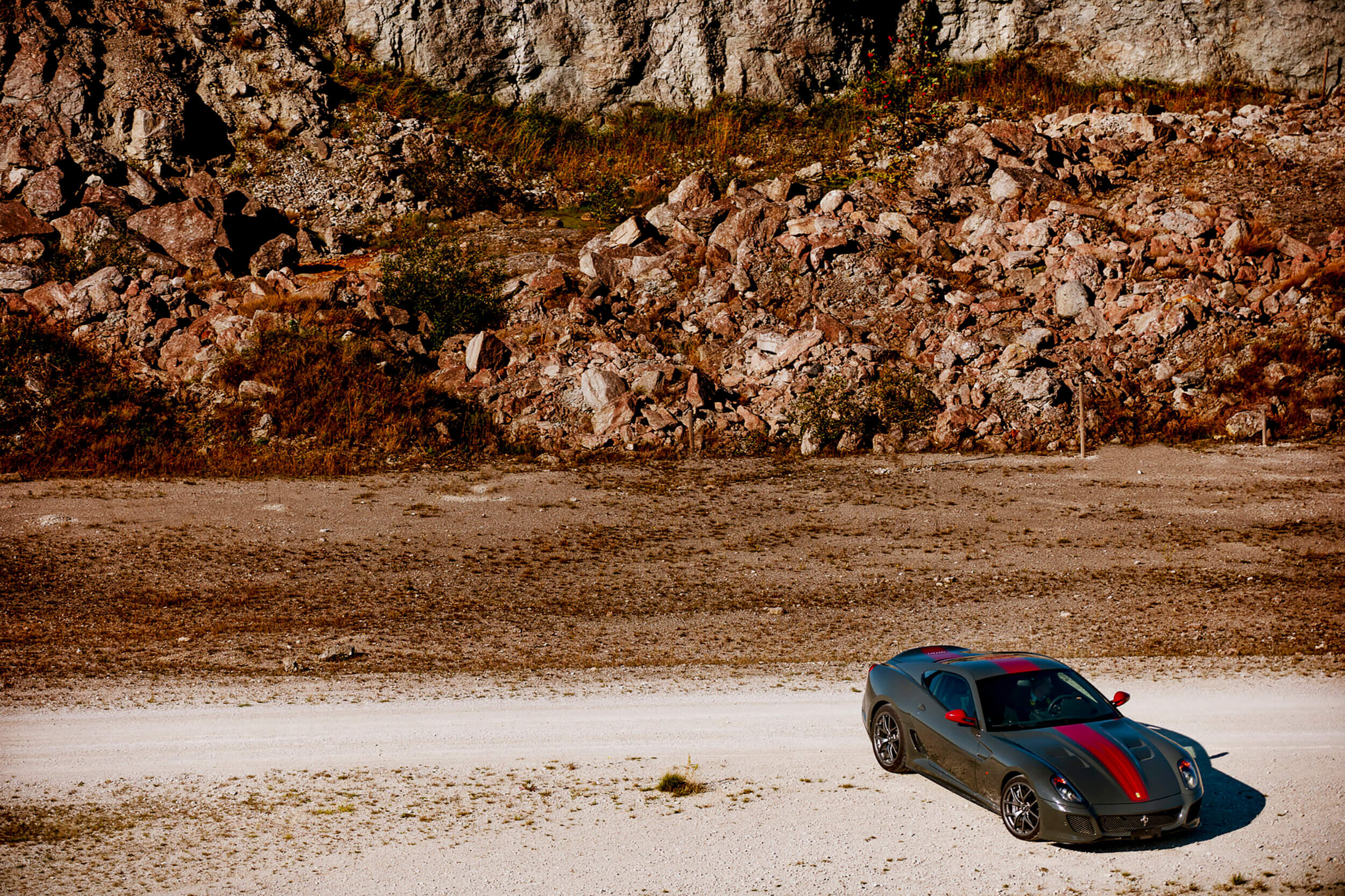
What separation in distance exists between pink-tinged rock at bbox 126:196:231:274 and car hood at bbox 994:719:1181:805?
86.4ft

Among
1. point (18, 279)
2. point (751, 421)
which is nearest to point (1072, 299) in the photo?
point (751, 421)

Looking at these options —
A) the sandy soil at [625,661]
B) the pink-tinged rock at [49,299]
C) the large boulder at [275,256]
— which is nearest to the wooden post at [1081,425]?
the sandy soil at [625,661]

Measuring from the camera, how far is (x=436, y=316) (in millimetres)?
26797

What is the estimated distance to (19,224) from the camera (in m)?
28.7

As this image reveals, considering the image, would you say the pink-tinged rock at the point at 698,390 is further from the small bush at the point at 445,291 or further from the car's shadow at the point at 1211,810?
the car's shadow at the point at 1211,810

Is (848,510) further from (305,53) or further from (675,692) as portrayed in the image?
(305,53)

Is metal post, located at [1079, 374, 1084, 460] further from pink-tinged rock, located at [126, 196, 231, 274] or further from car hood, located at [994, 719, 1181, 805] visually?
pink-tinged rock, located at [126, 196, 231, 274]

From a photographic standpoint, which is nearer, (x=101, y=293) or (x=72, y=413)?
(x=72, y=413)

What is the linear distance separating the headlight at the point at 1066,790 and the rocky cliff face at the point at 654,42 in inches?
1305

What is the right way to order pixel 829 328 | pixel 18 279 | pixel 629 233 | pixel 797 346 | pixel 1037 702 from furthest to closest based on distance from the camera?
pixel 629 233, pixel 18 279, pixel 829 328, pixel 797 346, pixel 1037 702

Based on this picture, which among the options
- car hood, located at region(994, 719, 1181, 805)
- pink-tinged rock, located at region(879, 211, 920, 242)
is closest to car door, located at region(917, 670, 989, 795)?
car hood, located at region(994, 719, 1181, 805)

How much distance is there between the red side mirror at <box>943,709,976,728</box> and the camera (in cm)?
857

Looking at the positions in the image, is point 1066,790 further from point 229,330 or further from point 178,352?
point 178,352

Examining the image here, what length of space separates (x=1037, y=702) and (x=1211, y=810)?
173 cm
